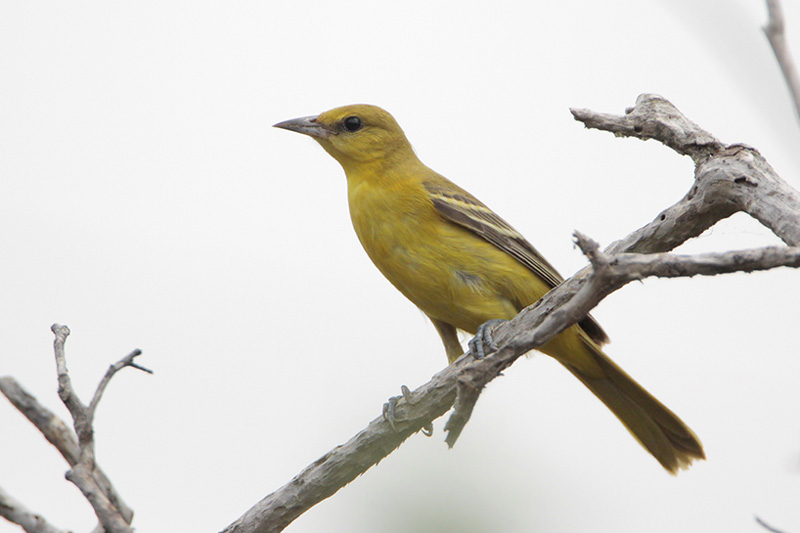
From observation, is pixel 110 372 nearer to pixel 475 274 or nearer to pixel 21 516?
pixel 21 516

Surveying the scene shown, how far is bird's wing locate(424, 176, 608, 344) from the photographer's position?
536 cm

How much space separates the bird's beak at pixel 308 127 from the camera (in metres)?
6.13

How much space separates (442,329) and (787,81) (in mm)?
3720

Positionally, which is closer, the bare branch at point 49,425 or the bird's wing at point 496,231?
the bare branch at point 49,425

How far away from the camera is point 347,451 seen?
13.1ft

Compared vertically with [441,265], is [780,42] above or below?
below

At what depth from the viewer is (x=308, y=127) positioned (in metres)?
6.15

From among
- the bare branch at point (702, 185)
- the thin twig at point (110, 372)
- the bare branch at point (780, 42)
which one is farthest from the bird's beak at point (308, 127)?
the bare branch at point (780, 42)

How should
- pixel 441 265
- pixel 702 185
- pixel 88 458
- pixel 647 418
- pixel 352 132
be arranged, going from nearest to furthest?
pixel 88 458 < pixel 702 185 < pixel 441 265 < pixel 647 418 < pixel 352 132

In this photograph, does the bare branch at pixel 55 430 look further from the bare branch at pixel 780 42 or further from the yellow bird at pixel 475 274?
the bare branch at pixel 780 42

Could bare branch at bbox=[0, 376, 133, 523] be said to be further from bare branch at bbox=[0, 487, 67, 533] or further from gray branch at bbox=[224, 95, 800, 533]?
gray branch at bbox=[224, 95, 800, 533]

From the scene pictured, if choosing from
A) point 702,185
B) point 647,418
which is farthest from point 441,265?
point 702,185

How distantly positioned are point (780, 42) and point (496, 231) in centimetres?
293

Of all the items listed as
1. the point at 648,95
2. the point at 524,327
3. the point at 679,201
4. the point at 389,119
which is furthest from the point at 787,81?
the point at 389,119
